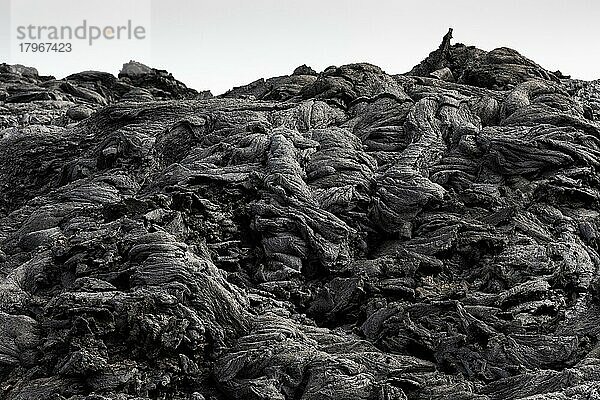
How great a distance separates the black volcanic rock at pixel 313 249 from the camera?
6266 millimetres

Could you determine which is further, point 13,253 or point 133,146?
point 133,146

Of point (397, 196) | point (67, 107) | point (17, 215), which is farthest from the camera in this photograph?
point (67, 107)

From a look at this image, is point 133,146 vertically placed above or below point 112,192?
above

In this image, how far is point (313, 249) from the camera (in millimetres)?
7719

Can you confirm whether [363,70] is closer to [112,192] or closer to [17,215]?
[112,192]

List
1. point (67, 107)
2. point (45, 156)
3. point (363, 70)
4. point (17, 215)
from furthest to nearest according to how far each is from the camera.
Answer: point (67, 107) < point (363, 70) < point (45, 156) < point (17, 215)

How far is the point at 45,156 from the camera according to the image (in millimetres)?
11477

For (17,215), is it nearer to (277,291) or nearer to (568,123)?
(277,291)

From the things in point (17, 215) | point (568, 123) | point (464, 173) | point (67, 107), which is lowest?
point (17, 215)

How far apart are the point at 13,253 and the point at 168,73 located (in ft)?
34.5

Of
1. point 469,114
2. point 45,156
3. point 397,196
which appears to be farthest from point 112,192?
point 469,114

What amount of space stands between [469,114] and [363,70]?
9.90ft

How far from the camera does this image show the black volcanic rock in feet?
20.6

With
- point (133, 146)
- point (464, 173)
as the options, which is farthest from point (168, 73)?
point (464, 173)
